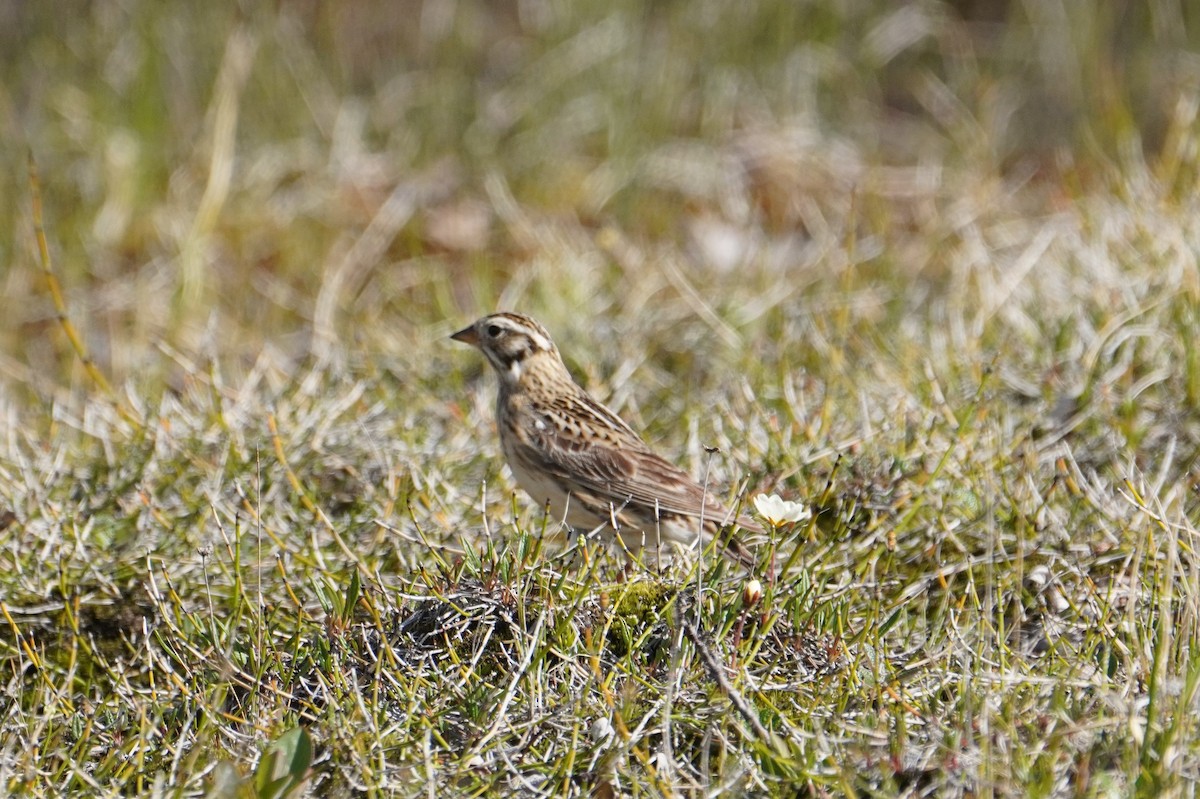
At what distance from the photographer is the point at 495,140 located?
8.87 metres

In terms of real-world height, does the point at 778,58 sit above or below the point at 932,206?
above

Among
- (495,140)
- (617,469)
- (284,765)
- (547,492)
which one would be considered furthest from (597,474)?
(495,140)

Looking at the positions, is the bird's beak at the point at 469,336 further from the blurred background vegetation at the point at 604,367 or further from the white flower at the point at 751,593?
the white flower at the point at 751,593

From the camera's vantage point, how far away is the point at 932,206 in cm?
798

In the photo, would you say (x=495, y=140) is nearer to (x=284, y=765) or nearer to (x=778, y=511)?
(x=778, y=511)

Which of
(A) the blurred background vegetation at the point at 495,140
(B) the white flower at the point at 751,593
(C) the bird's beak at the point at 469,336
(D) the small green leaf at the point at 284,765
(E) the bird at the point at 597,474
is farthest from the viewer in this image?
(A) the blurred background vegetation at the point at 495,140

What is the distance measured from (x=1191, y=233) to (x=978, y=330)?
3.27ft

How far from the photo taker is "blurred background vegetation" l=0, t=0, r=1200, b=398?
7.52 meters

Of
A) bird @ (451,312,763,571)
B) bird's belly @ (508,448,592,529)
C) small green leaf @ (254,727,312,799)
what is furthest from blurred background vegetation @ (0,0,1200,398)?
small green leaf @ (254,727,312,799)

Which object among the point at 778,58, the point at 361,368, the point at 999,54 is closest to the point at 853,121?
the point at 778,58

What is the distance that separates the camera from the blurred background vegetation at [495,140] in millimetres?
7520

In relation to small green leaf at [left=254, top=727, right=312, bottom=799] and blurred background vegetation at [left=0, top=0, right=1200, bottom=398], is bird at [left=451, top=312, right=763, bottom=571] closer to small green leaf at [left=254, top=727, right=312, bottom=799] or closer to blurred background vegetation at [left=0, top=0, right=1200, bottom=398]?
small green leaf at [left=254, top=727, right=312, bottom=799]

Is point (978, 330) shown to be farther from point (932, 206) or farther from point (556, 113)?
point (556, 113)

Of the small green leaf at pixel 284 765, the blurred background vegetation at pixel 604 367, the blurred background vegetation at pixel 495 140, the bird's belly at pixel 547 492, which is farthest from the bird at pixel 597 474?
the blurred background vegetation at pixel 495 140
